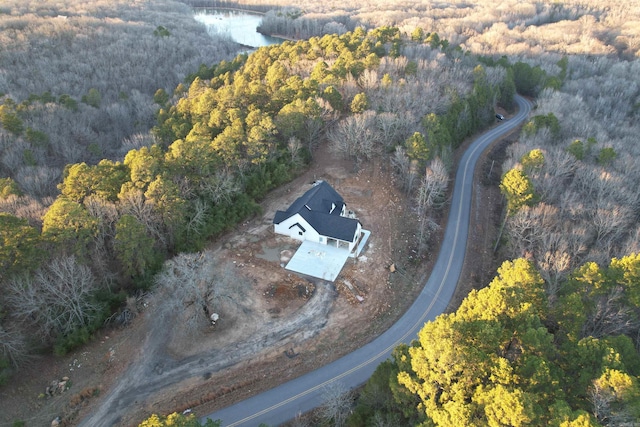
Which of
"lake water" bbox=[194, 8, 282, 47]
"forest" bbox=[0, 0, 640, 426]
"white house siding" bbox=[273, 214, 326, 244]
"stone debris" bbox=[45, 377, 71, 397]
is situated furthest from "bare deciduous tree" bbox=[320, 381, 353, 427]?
"lake water" bbox=[194, 8, 282, 47]

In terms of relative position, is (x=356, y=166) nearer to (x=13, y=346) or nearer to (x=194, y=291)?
(x=194, y=291)

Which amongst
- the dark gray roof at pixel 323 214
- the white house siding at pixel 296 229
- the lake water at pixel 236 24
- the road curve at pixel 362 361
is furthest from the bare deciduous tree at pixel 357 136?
the lake water at pixel 236 24

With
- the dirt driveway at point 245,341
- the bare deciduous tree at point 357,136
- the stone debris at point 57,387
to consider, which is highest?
the bare deciduous tree at point 357,136

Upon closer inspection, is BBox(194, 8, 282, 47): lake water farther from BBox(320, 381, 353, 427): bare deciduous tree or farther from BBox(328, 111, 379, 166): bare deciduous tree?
BBox(320, 381, 353, 427): bare deciduous tree

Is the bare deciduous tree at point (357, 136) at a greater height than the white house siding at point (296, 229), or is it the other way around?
the bare deciduous tree at point (357, 136)

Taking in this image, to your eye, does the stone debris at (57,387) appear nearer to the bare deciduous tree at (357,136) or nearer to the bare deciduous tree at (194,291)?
the bare deciduous tree at (194,291)

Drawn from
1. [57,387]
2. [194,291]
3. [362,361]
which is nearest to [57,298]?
[57,387]

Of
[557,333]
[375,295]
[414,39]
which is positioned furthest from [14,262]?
[414,39]
